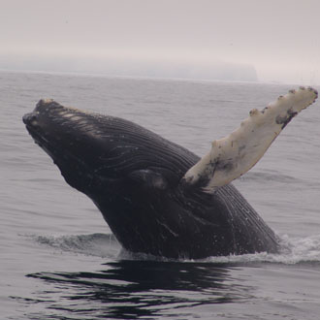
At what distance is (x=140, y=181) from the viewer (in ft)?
26.9

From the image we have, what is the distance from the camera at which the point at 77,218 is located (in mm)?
11852

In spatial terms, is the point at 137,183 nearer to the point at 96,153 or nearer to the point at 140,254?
the point at 96,153

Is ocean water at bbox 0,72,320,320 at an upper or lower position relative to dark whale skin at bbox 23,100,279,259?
lower

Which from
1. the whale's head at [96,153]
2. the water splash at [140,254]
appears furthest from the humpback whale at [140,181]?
the water splash at [140,254]

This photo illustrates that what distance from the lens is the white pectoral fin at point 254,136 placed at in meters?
7.77

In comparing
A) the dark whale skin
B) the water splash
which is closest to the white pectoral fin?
the dark whale skin

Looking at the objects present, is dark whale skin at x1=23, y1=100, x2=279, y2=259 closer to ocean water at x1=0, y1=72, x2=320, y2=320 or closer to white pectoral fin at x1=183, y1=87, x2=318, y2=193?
ocean water at x1=0, y1=72, x2=320, y2=320

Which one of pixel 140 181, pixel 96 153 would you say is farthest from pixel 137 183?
pixel 96 153

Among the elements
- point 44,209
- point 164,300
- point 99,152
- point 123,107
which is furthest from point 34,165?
point 123,107

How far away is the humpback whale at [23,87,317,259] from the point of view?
8.22 meters

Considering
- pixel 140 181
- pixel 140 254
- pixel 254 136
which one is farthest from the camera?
pixel 140 254

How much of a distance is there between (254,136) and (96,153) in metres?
1.55

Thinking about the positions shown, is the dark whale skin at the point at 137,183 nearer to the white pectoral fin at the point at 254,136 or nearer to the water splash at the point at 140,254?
the water splash at the point at 140,254

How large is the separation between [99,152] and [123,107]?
33.7m
